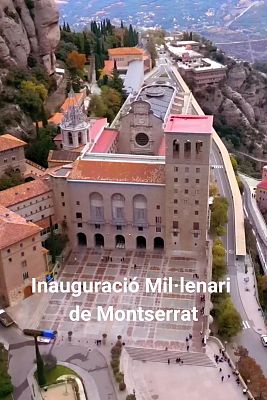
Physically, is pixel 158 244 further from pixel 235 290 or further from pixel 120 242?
pixel 235 290

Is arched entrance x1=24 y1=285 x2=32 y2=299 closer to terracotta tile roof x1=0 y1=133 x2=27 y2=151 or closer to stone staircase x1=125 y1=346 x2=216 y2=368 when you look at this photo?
stone staircase x1=125 y1=346 x2=216 y2=368

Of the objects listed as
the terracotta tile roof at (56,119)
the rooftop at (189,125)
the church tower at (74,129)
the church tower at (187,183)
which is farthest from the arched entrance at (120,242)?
the terracotta tile roof at (56,119)

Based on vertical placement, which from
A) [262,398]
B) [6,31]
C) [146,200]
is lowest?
[262,398]

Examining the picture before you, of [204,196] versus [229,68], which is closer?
[204,196]

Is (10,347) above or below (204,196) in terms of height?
below

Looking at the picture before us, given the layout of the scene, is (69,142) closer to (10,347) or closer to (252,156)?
(10,347)

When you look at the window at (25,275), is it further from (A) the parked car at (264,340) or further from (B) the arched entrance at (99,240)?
(A) the parked car at (264,340)

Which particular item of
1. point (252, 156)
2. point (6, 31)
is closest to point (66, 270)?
point (6, 31)
